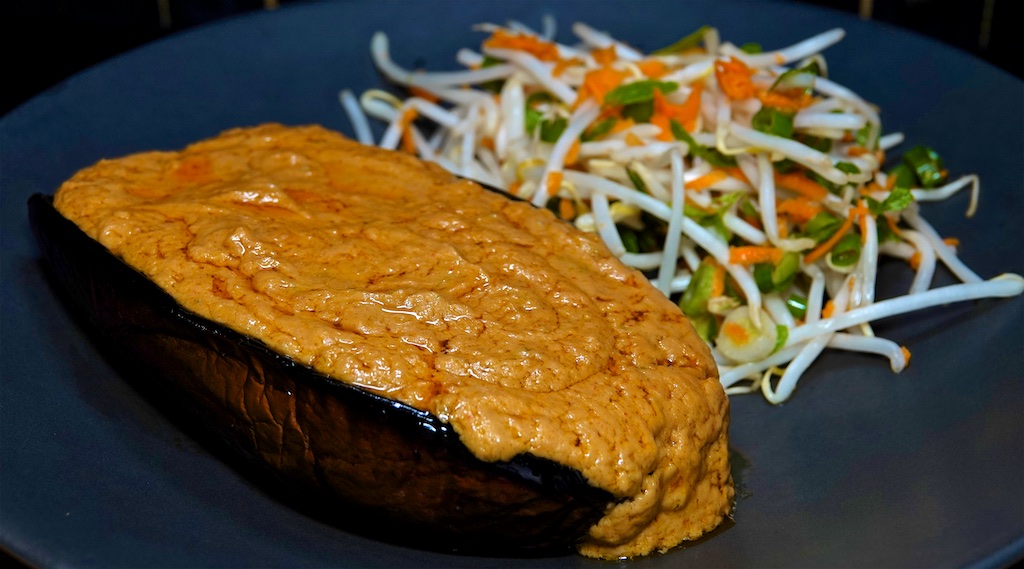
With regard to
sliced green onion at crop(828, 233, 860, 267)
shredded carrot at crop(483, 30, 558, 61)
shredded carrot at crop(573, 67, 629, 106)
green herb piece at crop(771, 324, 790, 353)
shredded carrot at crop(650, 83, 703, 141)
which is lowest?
green herb piece at crop(771, 324, 790, 353)

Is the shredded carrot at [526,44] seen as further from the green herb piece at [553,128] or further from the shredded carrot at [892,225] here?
the shredded carrot at [892,225]

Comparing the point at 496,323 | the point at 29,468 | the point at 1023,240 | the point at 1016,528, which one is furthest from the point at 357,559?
the point at 1023,240

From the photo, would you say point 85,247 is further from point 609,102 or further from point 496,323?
point 609,102

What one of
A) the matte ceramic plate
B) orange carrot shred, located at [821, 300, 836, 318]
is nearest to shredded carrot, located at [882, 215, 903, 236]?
the matte ceramic plate

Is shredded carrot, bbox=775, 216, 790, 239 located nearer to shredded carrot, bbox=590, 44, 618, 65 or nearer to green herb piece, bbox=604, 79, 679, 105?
green herb piece, bbox=604, 79, 679, 105

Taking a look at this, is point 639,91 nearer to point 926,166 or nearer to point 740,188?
point 740,188
